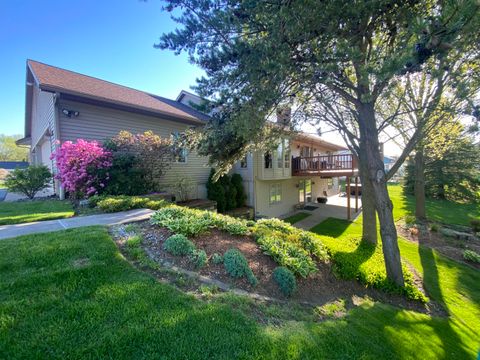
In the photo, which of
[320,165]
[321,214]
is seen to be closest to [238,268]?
[321,214]

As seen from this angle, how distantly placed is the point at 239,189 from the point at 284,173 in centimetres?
361

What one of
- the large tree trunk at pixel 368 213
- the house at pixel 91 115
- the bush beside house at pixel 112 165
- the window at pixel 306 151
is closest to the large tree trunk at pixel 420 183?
the large tree trunk at pixel 368 213

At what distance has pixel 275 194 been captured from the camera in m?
15.8

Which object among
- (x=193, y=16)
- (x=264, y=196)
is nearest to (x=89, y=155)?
(x=193, y=16)

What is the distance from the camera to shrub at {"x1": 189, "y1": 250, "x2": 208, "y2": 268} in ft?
11.0

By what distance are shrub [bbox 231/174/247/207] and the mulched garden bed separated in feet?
28.9

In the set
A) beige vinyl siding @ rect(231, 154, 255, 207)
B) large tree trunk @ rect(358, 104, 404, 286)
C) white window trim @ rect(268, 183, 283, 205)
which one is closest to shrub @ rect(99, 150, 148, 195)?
beige vinyl siding @ rect(231, 154, 255, 207)

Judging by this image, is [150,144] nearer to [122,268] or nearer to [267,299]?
[122,268]

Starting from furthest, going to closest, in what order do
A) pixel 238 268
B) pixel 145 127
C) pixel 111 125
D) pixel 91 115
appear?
pixel 145 127 < pixel 111 125 < pixel 91 115 < pixel 238 268

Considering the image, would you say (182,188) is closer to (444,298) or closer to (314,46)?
(314,46)

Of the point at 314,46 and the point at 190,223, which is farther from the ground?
the point at 314,46

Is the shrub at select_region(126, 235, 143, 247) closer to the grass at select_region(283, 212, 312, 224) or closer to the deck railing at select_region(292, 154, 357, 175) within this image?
the grass at select_region(283, 212, 312, 224)

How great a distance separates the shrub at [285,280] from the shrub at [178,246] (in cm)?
141

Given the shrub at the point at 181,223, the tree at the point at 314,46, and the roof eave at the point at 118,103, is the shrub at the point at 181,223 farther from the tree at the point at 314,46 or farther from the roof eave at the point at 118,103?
the roof eave at the point at 118,103
